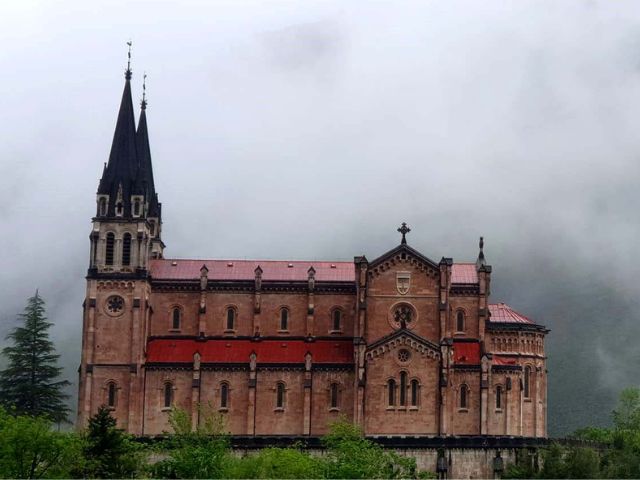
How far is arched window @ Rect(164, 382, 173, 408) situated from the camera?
11950 cm

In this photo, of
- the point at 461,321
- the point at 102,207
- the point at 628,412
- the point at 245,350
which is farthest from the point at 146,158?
the point at 628,412

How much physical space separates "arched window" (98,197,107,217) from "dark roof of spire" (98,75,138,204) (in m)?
0.52

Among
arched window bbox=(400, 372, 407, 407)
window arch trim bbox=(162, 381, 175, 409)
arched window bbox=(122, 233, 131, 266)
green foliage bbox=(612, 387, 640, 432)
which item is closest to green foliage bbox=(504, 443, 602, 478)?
arched window bbox=(400, 372, 407, 407)

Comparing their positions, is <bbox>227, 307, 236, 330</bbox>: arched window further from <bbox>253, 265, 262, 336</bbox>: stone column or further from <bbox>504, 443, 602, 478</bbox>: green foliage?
<bbox>504, 443, 602, 478</bbox>: green foliage

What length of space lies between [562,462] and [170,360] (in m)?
36.5

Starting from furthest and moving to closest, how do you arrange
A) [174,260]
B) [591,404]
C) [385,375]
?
[591,404]
[174,260]
[385,375]

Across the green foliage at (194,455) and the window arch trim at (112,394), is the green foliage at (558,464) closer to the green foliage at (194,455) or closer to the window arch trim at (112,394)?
the green foliage at (194,455)

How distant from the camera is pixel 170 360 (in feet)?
397

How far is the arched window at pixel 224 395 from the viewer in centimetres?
11975

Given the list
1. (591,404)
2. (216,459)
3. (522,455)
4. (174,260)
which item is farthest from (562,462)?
(591,404)

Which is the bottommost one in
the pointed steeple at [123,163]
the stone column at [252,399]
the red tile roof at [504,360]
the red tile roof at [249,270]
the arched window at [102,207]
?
the stone column at [252,399]

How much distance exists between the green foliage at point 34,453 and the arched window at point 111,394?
34.3 meters

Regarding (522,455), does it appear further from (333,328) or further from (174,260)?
→ (174,260)

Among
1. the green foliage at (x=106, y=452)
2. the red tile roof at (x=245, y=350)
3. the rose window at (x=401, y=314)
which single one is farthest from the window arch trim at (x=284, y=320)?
Answer: the green foliage at (x=106, y=452)
